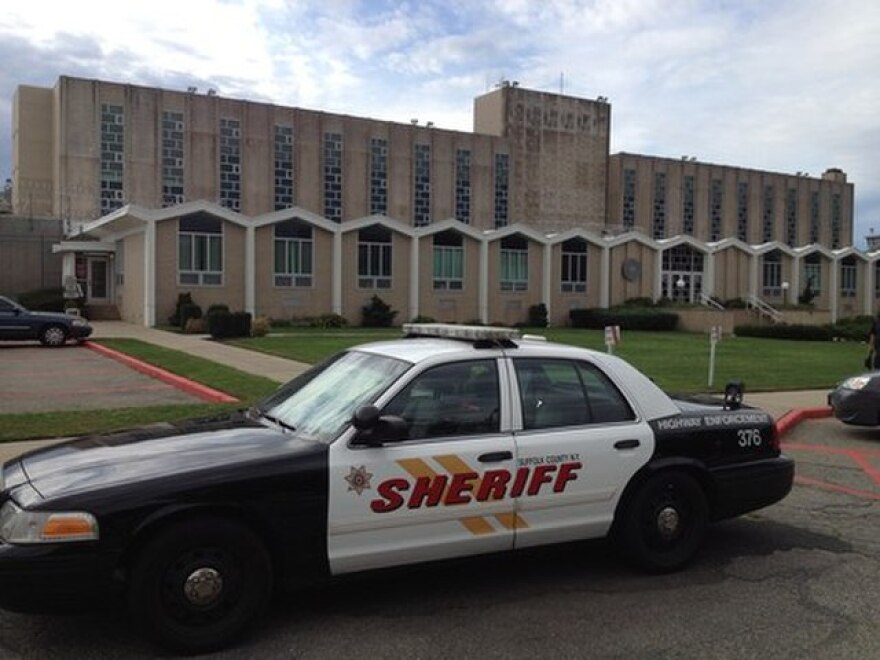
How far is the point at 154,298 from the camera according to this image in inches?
1412

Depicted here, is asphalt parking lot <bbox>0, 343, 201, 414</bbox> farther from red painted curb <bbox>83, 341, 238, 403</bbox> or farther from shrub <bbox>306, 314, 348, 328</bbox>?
shrub <bbox>306, 314, 348, 328</bbox>

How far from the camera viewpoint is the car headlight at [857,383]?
438 inches

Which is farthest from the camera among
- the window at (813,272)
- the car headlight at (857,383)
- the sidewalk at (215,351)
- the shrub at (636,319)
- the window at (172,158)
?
the window at (172,158)

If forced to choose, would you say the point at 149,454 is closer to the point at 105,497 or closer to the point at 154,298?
the point at 105,497

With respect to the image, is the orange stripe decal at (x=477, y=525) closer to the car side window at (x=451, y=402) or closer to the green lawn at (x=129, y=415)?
the car side window at (x=451, y=402)

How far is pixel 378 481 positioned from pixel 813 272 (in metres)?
60.7

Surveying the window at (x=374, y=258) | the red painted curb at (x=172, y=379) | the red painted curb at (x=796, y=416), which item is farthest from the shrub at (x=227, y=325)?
the red painted curb at (x=796, y=416)

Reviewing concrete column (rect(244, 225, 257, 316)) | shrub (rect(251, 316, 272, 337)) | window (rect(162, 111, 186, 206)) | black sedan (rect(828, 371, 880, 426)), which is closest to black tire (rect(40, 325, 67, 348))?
shrub (rect(251, 316, 272, 337))

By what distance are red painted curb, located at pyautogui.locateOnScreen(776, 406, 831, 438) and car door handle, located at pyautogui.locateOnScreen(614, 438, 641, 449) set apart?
6.73 meters

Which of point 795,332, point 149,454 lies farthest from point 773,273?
point 149,454

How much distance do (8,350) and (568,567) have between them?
21.2 m

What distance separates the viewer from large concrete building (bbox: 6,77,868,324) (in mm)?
39312

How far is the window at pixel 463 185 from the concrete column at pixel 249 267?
38067 millimetres

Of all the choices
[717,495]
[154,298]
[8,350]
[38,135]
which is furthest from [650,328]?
[38,135]
